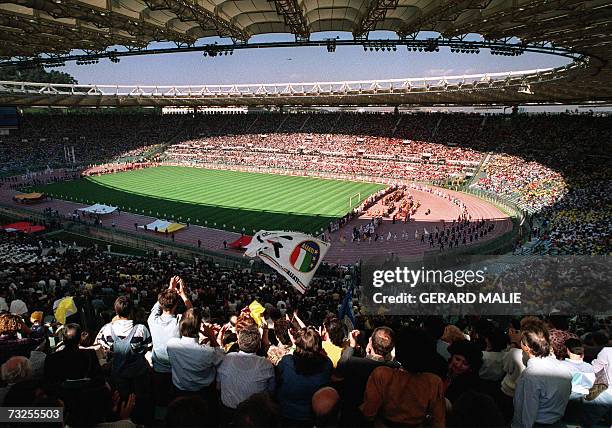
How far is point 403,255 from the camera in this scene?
27.9 m

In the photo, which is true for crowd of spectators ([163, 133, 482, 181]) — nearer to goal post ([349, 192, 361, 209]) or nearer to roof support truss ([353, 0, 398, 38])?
goal post ([349, 192, 361, 209])

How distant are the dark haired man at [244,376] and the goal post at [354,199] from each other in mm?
35476

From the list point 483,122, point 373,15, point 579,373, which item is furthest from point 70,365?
point 483,122

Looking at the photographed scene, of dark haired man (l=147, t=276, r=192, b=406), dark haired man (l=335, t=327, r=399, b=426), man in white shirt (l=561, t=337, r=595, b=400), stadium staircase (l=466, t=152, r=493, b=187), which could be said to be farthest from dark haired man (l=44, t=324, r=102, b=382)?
stadium staircase (l=466, t=152, r=493, b=187)

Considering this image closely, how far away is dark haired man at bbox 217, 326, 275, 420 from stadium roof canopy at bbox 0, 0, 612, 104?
15848 mm

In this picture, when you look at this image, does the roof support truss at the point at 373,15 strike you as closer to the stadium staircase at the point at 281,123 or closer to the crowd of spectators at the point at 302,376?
the crowd of spectators at the point at 302,376

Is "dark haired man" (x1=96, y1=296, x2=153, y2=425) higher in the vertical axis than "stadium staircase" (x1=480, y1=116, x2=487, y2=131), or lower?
lower

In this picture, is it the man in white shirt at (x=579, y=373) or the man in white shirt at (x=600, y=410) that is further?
the man in white shirt at (x=579, y=373)

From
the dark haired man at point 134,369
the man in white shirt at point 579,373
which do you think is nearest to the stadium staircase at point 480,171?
the man in white shirt at point 579,373

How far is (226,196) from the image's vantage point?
143 feet

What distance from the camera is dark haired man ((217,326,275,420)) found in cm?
423

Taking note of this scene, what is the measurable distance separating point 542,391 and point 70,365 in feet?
15.4

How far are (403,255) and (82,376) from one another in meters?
25.2

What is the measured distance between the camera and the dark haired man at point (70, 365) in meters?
4.18
